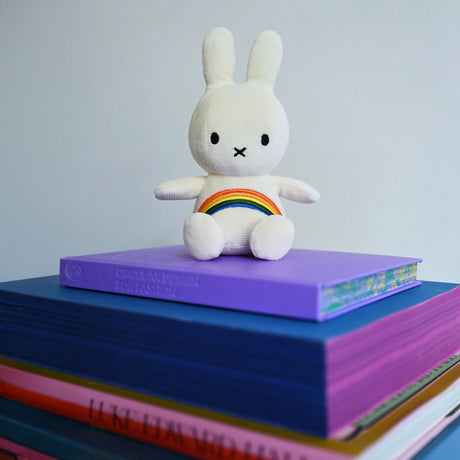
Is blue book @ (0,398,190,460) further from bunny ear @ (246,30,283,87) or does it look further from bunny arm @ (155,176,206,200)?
bunny ear @ (246,30,283,87)

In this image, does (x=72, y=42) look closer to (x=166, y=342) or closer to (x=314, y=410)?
(x=166, y=342)

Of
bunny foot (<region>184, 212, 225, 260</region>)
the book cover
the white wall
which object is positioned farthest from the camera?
the white wall

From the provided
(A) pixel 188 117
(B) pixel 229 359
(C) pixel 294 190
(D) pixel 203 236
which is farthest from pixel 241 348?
(A) pixel 188 117

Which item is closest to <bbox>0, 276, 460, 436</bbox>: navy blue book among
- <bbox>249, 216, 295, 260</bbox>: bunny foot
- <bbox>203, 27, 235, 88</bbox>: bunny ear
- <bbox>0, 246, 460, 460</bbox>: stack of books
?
<bbox>0, 246, 460, 460</bbox>: stack of books

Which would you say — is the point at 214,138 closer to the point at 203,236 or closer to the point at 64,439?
the point at 203,236

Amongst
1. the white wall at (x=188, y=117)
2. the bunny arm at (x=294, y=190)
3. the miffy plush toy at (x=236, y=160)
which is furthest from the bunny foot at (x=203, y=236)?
the white wall at (x=188, y=117)

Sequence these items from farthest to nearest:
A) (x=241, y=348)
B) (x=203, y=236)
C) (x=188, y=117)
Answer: (x=188, y=117) → (x=203, y=236) → (x=241, y=348)

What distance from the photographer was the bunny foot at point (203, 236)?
572mm

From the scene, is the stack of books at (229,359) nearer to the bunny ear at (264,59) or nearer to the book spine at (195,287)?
the book spine at (195,287)

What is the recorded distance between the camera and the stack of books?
15.7 inches

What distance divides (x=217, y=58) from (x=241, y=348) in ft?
1.19

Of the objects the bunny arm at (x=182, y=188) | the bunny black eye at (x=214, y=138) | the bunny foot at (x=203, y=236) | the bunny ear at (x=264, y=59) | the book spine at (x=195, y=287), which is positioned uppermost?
the bunny ear at (x=264, y=59)

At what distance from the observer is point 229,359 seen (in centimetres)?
42

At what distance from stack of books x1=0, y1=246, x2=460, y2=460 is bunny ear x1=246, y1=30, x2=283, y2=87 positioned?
0.69 ft
